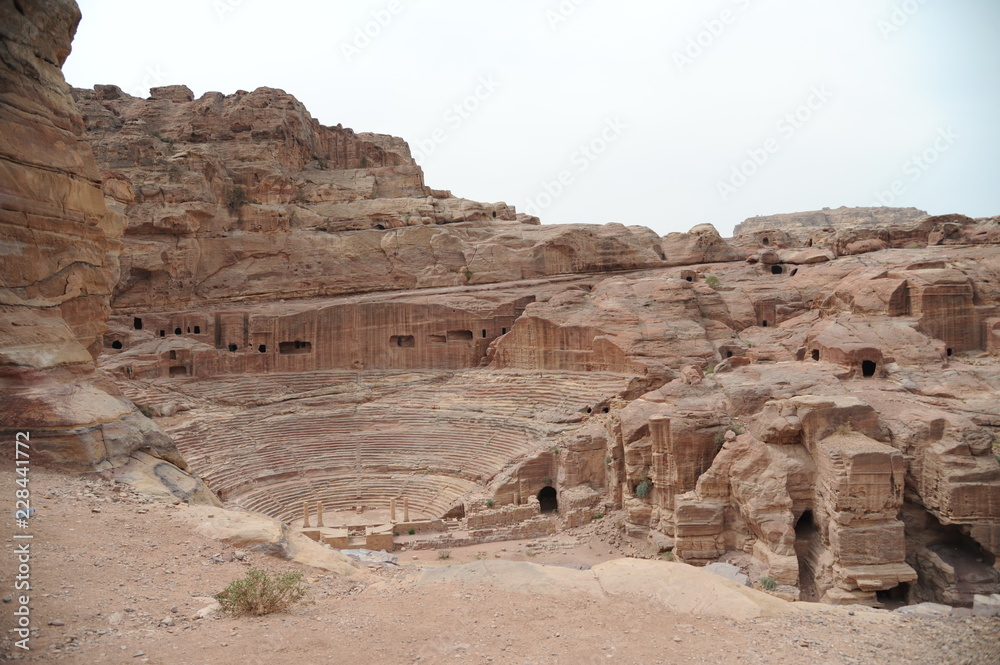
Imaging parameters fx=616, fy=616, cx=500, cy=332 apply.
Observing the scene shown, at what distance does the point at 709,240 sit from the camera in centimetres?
3288

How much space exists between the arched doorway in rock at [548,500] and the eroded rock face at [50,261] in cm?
1303

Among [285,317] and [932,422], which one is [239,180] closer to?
[285,317]

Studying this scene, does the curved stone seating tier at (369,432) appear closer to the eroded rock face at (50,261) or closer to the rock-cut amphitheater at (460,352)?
the rock-cut amphitheater at (460,352)

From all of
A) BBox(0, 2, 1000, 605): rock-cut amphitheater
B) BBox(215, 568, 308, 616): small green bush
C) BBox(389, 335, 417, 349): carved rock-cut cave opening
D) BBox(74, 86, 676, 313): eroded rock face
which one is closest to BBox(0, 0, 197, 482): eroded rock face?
BBox(0, 2, 1000, 605): rock-cut amphitheater

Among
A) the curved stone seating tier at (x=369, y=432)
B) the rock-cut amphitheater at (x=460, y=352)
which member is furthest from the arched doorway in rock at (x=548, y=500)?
the curved stone seating tier at (x=369, y=432)

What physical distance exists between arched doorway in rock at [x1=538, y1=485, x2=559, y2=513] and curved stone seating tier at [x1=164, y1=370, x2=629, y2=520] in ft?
4.72

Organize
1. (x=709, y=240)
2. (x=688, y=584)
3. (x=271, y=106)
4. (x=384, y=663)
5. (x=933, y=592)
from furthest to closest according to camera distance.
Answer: (x=271, y=106) < (x=709, y=240) < (x=933, y=592) < (x=688, y=584) < (x=384, y=663)

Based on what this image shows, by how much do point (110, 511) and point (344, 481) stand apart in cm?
1467

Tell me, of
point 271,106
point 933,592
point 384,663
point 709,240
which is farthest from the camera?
point 271,106

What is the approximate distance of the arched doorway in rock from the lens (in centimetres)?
2012

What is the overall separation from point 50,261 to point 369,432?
15.7 metres

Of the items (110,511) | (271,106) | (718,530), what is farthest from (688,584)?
(271,106)

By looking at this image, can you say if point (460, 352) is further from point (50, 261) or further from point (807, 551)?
point (50, 261)

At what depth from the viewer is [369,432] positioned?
23.3m
